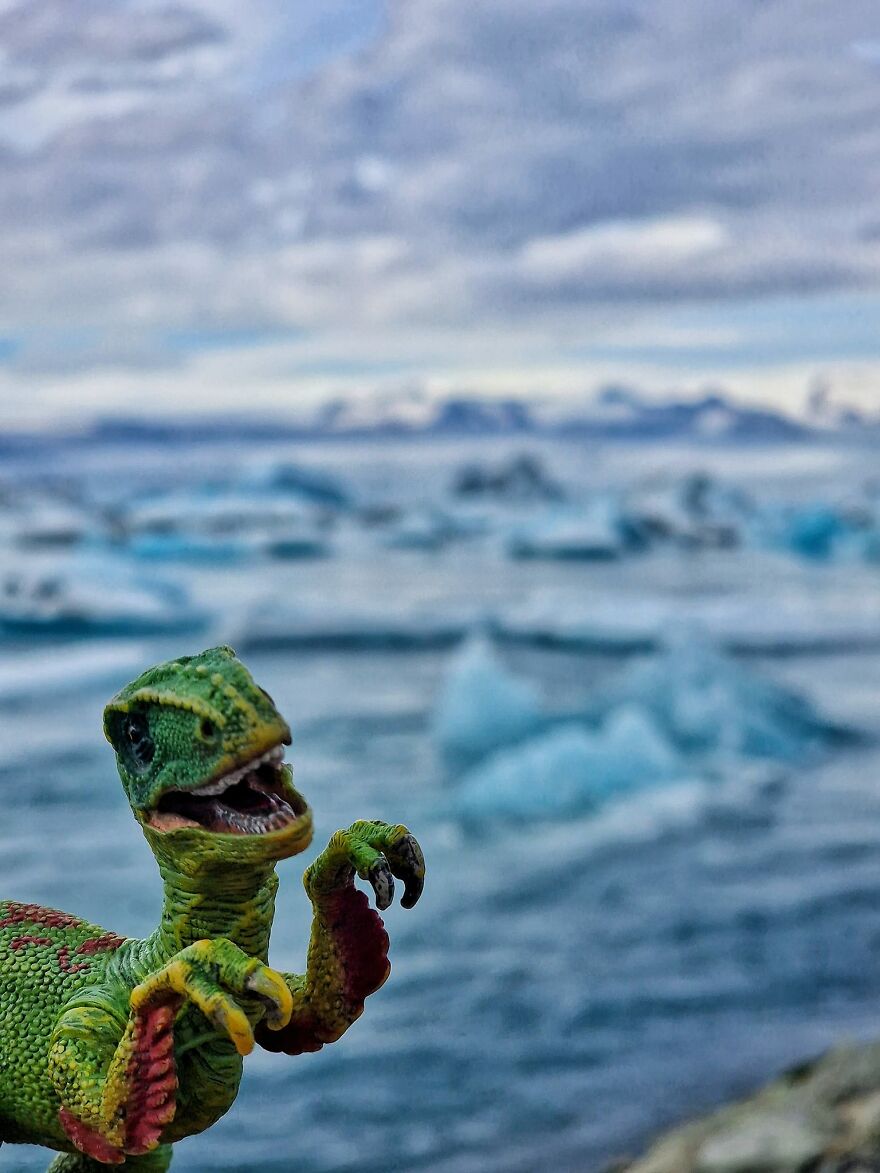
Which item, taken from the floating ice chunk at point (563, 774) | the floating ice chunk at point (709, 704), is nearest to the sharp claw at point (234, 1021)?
the floating ice chunk at point (563, 774)

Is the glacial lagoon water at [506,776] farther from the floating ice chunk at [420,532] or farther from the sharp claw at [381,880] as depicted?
the sharp claw at [381,880]

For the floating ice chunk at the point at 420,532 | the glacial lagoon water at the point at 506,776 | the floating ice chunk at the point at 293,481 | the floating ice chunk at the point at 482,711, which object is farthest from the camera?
the floating ice chunk at the point at 420,532

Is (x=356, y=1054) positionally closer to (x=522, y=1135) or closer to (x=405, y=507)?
(x=522, y=1135)

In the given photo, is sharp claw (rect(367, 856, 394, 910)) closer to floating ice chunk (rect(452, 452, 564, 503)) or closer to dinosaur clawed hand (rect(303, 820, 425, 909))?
dinosaur clawed hand (rect(303, 820, 425, 909))

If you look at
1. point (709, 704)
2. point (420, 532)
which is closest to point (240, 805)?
point (709, 704)

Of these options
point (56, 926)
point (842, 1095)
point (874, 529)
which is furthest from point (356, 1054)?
point (874, 529)

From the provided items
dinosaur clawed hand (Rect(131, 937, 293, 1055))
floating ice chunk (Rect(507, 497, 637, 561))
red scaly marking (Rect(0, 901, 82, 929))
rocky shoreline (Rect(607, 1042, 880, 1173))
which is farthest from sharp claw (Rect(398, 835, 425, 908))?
floating ice chunk (Rect(507, 497, 637, 561))
